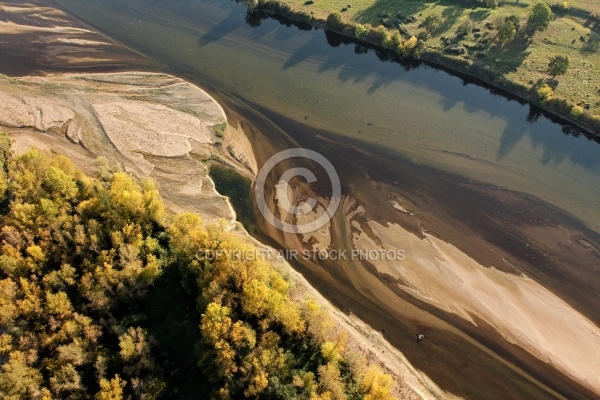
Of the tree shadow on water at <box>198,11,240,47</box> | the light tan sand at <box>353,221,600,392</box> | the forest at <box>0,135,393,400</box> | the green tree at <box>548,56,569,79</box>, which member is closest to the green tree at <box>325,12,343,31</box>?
the tree shadow on water at <box>198,11,240,47</box>

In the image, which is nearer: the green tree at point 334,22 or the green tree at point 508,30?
the green tree at point 508,30

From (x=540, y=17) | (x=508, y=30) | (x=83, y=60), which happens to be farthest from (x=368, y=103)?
(x=83, y=60)

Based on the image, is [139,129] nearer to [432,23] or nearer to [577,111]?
[432,23]

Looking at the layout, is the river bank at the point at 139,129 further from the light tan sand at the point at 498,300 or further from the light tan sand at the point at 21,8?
the light tan sand at the point at 21,8

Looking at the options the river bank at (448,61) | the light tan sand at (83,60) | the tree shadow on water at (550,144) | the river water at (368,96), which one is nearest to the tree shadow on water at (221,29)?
the river water at (368,96)

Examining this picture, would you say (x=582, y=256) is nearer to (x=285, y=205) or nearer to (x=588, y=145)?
(x=588, y=145)
